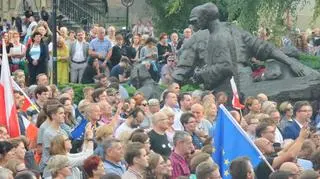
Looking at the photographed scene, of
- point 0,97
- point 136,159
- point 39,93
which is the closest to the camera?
point 136,159

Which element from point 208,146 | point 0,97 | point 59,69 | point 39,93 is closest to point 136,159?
point 208,146

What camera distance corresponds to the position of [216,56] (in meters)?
26.2

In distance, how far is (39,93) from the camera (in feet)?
68.0

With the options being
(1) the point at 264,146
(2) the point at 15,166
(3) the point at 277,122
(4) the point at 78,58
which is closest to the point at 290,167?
(1) the point at 264,146

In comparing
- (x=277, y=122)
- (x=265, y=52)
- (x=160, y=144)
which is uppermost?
(x=160, y=144)

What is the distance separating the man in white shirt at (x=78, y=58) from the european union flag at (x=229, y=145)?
13997 millimetres

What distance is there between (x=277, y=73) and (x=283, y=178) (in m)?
13.0

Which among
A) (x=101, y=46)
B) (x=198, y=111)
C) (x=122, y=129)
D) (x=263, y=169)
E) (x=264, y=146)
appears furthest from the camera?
(x=101, y=46)

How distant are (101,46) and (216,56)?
16.4 feet

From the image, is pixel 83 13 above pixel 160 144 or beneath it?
beneath

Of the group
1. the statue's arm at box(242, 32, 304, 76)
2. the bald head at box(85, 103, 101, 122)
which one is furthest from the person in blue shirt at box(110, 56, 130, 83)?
the bald head at box(85, 103, 101, 122)

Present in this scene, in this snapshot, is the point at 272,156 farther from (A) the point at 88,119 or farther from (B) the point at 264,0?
(B) the point at 264,0

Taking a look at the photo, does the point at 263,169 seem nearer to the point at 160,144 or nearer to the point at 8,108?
the point at 160,144

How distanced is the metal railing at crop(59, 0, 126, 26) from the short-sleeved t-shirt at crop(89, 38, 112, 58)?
13816mm
